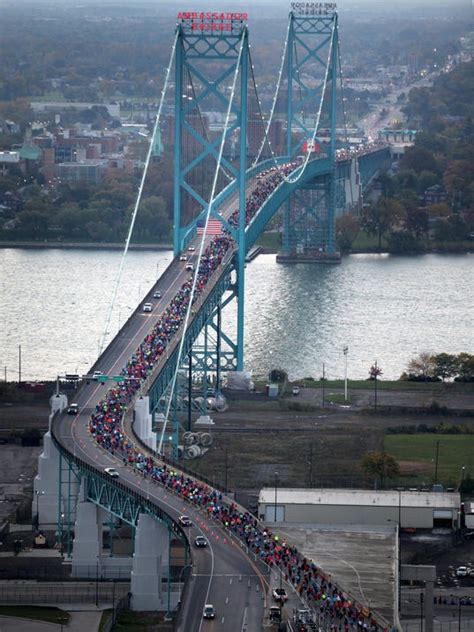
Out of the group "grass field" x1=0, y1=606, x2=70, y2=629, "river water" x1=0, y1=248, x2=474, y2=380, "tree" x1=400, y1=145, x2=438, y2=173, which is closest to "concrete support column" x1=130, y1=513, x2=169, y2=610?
"grass field" x1=0, y1=606, x2=70, y2=629

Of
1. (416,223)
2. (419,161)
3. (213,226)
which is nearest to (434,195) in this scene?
(419,161)

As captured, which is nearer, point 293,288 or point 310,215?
point 293,288

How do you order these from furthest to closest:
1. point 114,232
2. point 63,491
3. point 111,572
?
point 114,232 < point 63,491 < point 111,572

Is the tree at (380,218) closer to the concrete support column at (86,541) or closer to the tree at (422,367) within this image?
the tree at (422,367)

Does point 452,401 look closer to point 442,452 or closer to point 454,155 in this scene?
point 442,452

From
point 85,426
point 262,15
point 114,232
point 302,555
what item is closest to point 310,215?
point 114,232

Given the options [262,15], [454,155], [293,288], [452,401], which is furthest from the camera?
[262,15]
